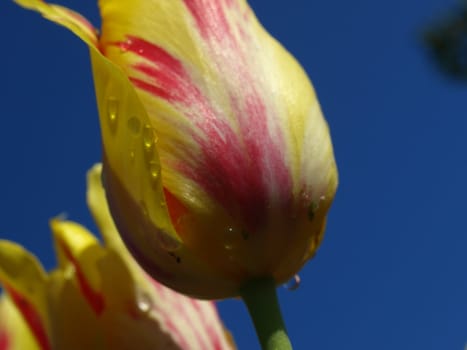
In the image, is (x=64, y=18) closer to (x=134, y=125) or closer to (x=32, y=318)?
(x=134, y=125)

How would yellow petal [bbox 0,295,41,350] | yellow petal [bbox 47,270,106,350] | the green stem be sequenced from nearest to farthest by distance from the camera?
the green stem, yellow petal [bbox 47,270,106,350], yellow petal [bbox 0,295,41,350]

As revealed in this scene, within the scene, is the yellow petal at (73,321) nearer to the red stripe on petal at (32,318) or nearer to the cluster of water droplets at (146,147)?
the red stripe on petal at (32,318)

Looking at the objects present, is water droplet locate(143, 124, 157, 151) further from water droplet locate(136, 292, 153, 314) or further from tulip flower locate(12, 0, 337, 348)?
water droplet locate(136, 292, 153, 314)

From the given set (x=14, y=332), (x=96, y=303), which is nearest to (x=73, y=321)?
(x=96, y=303)

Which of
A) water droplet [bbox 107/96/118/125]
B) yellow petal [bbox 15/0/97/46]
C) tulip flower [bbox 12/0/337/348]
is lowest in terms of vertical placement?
tulip flower [bbox 12/0/337/348]

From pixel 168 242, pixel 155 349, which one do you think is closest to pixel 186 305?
pixel 155 349

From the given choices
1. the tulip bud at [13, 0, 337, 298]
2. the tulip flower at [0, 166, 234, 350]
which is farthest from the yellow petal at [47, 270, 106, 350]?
the tulip bud at [13, 0, 337, 298]
